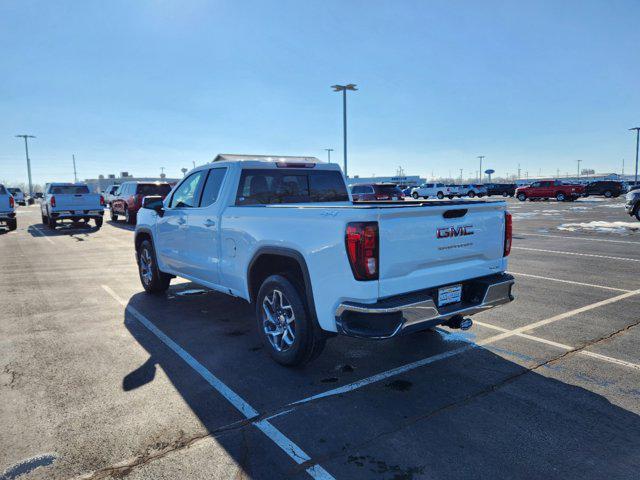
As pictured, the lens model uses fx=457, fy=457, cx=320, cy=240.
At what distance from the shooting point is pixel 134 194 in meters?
20.5

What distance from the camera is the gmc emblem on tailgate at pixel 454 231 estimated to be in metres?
3.81

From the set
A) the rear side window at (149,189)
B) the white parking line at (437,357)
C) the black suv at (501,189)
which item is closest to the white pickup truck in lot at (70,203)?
the rear side window at (149,189)

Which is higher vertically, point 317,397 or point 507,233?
point 507,233

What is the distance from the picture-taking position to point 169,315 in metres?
6.20

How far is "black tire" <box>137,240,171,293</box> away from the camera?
7.14 metres

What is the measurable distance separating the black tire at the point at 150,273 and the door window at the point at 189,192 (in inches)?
46.3

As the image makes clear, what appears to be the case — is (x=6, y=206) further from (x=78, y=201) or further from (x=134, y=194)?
(x=134, y=194)

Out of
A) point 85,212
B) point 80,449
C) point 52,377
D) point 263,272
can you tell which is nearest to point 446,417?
point 263,272

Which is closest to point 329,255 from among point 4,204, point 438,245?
point 438,245

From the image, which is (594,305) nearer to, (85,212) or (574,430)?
(574,430)

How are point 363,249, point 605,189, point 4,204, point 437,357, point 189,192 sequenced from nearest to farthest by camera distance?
point 363,249 < point 437,357 < point 189,192 < point 4,204 < point 605,189

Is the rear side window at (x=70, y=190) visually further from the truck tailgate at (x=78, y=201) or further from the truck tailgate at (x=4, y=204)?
the truck tailgate at (x=4, y=204)

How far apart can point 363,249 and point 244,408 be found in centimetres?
154

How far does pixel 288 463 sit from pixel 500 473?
1.27 meters
